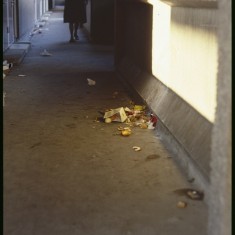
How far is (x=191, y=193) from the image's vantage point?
3242 millimetres

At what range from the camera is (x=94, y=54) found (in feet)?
37.2

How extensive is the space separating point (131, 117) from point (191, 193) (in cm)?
209

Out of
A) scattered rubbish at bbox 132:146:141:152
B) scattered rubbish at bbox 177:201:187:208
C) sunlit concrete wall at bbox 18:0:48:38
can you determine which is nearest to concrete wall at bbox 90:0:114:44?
sunlit concrete wall at bbox 18:0:48:38

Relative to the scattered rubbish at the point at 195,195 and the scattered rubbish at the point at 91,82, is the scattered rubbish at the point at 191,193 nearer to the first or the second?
the scattered rubbish at the point at 195,195

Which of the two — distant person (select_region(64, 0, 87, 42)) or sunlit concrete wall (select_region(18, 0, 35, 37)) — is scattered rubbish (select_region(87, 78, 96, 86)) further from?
distant person (select_region(64, 0, 87, 42))

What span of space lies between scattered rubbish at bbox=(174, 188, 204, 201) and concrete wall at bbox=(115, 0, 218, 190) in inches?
2.4

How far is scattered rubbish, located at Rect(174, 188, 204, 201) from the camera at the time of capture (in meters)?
3.19

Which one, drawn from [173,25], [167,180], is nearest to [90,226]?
[167,180]

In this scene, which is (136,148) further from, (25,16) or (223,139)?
(25,16)

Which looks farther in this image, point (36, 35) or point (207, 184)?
point (36, 35)

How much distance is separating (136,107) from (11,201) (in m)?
2.64

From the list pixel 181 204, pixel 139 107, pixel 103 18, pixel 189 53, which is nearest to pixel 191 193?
pixel 181 204

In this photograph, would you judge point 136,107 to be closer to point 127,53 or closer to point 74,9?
point 127,53

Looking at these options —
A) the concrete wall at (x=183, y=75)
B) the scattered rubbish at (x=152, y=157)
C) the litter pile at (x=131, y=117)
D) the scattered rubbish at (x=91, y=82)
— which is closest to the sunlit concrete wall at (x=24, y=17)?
the scattered rubbish at (x=91, y=82)
